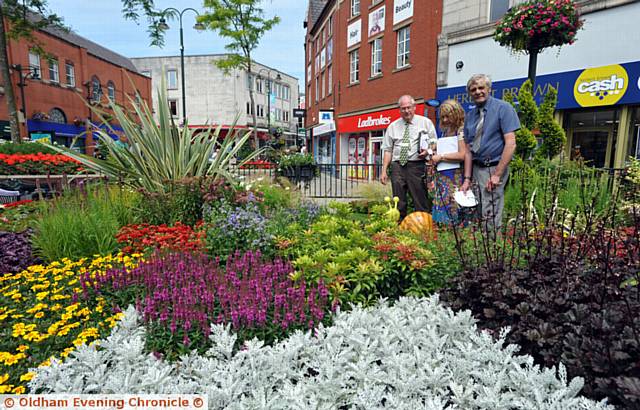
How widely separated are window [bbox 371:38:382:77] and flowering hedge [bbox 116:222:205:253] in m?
13.7

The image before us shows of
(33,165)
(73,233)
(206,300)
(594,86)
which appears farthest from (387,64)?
Answer: (206,300)

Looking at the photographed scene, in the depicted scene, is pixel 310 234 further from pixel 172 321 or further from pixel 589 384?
pixel 589 384

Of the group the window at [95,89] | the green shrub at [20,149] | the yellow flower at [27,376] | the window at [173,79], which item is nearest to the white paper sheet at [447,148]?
the yellow flower at [27,376]

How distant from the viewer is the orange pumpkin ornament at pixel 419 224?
3.60m

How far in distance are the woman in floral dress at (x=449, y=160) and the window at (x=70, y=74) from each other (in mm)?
28661

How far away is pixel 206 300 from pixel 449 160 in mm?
3153

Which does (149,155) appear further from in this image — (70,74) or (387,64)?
(70,74)

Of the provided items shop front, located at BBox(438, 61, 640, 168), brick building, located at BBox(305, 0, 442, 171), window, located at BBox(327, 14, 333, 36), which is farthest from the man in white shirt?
window, located at BBox(327, 14, 333, 36)

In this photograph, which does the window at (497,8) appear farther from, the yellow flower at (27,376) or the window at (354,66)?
the yellow flower at (27,376)

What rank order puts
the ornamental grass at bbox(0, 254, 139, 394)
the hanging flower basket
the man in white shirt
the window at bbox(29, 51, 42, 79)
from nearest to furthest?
the ornamental grass at bbox(0, 254, 139, 394) → the man in white shirt → the hanging flower basket → the window at bbox(29, 51, 42, 79)

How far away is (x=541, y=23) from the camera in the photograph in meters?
5.66

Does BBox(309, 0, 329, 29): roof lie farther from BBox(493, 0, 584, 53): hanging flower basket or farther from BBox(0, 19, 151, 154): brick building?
BBox(493, 0, 584, 53): hanging flower basket

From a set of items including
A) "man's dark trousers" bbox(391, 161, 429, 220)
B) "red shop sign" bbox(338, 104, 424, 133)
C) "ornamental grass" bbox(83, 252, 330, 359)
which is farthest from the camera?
"red shop sign" bbox(338, 104, 424, 133)

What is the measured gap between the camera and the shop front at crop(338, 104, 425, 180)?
1524 centimetres
